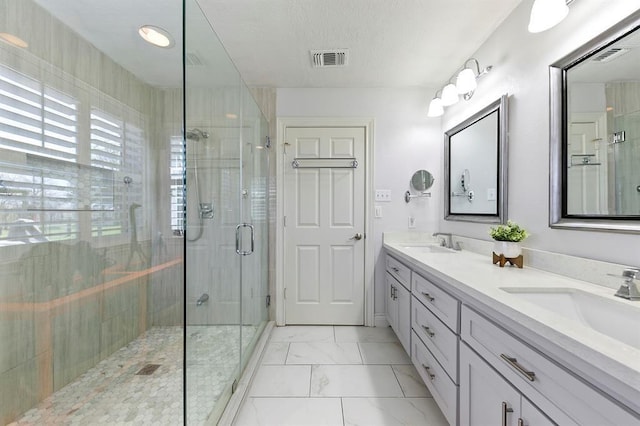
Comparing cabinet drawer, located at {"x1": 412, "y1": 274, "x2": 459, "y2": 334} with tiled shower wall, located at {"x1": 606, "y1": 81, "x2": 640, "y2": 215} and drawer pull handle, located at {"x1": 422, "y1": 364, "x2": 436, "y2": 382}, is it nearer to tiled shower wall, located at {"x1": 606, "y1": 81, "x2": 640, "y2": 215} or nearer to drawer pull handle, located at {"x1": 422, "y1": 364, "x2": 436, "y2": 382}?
drawer pull handle, located at {"x1": 422, "y1": 364, "x2": 436, "y2": 382}

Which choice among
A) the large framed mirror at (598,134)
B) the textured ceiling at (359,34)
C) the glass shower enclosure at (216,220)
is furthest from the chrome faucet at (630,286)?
the glass shower enclosure at (216,220)

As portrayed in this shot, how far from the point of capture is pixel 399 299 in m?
2.20

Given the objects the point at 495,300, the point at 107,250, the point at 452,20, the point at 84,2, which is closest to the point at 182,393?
the point at 107,250

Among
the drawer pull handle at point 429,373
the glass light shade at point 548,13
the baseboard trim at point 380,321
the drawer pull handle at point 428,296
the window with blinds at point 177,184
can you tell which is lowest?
the baseboard trim at point 380,321

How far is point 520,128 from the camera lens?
164 cm

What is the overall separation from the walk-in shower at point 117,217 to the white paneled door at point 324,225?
36.1 inches

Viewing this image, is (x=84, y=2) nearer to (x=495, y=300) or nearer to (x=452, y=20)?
(x=452, y=20)

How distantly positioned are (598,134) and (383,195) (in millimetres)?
1672

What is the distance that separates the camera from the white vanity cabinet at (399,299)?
197 cm

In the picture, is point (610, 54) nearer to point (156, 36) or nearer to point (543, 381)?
point (543, 381)

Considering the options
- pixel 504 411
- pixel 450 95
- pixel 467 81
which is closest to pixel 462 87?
pixel 467 81

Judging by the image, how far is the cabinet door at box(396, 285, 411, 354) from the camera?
1.95 metres

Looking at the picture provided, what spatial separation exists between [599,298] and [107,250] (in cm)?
229

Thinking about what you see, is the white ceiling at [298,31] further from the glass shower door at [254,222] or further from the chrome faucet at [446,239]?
the chrome faucet at [446,239]
